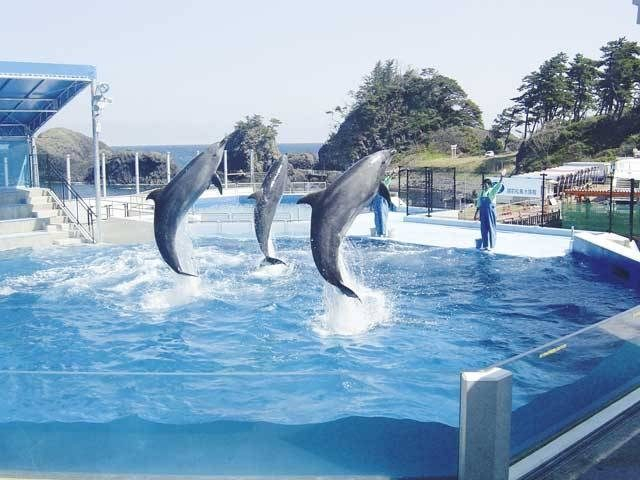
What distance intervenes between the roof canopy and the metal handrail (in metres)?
1.32

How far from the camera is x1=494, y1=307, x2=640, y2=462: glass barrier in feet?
13.3

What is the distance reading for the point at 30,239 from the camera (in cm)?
1562

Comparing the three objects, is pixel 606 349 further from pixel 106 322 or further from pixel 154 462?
pixel 106 322

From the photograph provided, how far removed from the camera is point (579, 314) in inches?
363

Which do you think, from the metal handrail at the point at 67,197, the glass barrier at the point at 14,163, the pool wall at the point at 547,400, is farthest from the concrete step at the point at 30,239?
the pool wall at the point at 547,400

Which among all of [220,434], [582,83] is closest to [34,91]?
[220,434]

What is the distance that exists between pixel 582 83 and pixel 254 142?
22493 mm

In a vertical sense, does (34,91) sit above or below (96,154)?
above

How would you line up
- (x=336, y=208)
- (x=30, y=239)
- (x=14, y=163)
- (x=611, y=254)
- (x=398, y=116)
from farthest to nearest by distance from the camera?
(x=398, y=116) < (x=14, y=163) < (x=30, y=239) < (x=611, y=254) < (x=336, y=208)

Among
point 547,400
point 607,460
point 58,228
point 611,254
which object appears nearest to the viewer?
point 607,460

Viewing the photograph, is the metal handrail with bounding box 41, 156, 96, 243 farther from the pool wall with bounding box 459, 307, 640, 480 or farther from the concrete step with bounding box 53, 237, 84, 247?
the pool wall with bounding box 459, 307, 640, 480

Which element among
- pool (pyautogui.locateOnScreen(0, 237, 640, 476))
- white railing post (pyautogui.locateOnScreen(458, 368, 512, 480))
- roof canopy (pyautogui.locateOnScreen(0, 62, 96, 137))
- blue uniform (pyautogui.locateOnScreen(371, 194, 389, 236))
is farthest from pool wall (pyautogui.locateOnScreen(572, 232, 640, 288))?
roof canopy (pyautogui.locateOnScreen(0, 62, 96, 137))

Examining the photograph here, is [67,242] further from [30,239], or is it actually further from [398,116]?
[398,116]

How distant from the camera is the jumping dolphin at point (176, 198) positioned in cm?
905
